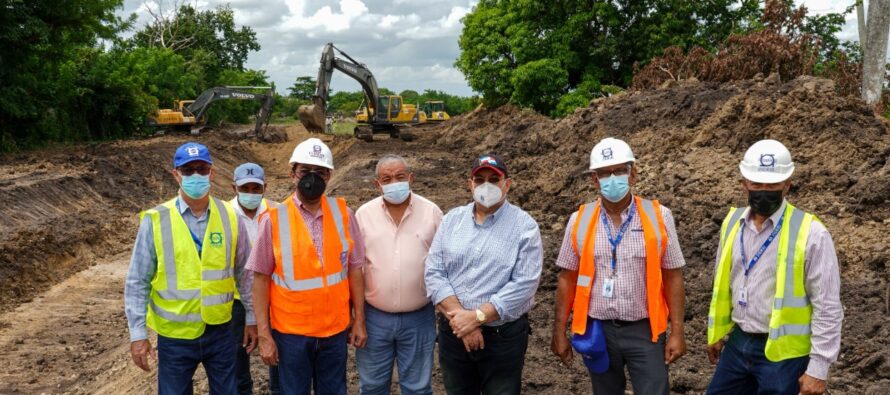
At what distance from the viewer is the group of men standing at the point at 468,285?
3527 mm

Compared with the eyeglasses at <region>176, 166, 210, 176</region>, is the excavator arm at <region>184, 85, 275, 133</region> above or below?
above

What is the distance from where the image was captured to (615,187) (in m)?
3.75

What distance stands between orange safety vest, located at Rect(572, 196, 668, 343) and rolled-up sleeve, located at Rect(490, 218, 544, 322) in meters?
0.22

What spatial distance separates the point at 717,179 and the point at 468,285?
299 inches

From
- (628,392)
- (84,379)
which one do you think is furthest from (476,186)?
(84,379)

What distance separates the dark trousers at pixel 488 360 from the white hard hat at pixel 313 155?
1135 millimetres

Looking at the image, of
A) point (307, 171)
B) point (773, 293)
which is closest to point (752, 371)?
point (773, 293)

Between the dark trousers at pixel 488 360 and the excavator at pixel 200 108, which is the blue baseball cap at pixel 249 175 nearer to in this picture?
the dark trousers at pixel 488 360

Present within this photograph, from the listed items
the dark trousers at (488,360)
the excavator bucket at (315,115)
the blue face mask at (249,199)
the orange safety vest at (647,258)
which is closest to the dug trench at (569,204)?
the blue face mask at (249,199)

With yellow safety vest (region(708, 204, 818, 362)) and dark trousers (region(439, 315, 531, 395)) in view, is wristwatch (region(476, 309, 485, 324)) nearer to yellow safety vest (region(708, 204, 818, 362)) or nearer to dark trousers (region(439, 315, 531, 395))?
dark trousers (region(439, 315, 531, 395))

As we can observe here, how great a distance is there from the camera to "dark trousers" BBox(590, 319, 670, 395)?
3641mm

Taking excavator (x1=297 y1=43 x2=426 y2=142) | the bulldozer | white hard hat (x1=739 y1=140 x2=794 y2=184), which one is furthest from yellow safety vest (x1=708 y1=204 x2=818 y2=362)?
the bulldozer

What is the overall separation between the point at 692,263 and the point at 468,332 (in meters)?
5.17

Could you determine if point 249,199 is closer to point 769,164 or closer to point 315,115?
point 769,164
